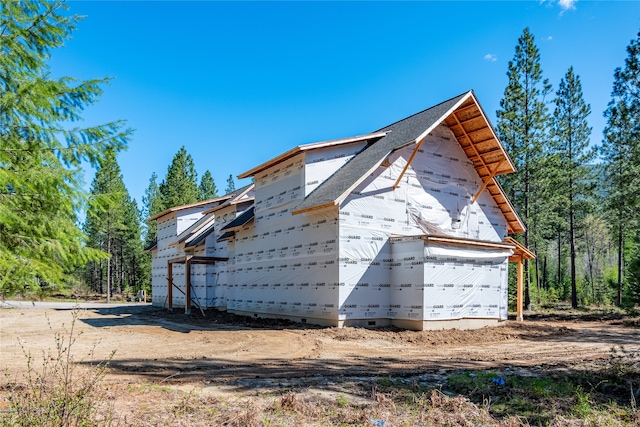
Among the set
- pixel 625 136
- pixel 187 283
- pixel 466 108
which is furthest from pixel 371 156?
pixel 625 136

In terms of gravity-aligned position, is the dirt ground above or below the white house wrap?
below

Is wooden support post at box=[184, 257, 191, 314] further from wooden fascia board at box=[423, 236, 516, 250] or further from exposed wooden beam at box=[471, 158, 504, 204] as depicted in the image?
exposed wooden beam at box=[471, 158, 504, 204]

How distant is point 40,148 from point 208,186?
182ft

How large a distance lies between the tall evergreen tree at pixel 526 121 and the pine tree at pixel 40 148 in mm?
27351

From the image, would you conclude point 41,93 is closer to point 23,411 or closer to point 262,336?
point 23,411

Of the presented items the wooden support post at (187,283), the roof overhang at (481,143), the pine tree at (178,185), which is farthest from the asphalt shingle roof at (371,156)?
the pine tree at (178,185)

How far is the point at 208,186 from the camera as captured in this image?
2395 inches

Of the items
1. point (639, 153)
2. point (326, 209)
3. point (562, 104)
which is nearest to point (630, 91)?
point (639, 153)

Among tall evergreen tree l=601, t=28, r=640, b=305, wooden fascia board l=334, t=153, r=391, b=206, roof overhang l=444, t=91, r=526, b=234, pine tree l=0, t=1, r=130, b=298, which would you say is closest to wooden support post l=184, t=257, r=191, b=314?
wooden fascia board l=334, t=153, r=391, b=206

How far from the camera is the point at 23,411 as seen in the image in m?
4.30

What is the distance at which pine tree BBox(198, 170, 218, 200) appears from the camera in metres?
60.5

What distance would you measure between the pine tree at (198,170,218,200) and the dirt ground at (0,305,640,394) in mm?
41497

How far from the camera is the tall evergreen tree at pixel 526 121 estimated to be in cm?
2877

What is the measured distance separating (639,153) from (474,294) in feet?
41.4
